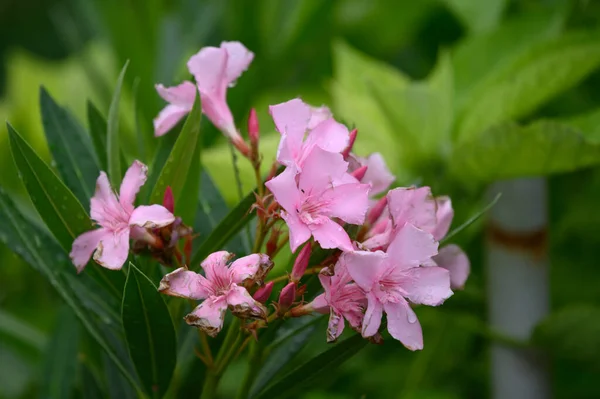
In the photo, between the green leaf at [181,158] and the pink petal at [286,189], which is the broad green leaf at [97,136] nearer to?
the green leaf at [181,158]

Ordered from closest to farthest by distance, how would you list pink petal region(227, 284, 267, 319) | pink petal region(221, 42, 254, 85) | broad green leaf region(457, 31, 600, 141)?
1. pink petal region(227, 284, 267, 319)
2. pink petal region(221, 42, 254, 85)
3. broad green leaf region(457, 31, 600, 141)

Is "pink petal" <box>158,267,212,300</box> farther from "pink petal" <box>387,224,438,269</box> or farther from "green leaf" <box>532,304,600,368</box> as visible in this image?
"green leaf" <box>532,304,600,368</box>

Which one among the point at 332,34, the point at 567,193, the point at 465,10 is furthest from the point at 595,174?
the point at 332,34

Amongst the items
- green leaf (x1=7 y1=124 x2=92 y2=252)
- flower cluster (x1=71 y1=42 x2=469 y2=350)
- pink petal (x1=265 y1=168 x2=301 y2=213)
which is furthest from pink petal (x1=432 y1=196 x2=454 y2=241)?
green leaf (x1=7 y1=124 x2=92 y2=252)

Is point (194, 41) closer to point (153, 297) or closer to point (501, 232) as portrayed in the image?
point (501, 232)

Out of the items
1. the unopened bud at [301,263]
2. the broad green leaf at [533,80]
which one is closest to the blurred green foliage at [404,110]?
the broad green leaf at [533,80]

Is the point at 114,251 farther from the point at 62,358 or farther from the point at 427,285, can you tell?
the point at 62,358
